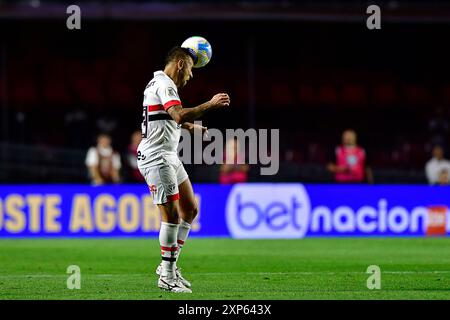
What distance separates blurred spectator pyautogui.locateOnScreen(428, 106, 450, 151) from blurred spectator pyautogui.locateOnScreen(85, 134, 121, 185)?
23.3ft

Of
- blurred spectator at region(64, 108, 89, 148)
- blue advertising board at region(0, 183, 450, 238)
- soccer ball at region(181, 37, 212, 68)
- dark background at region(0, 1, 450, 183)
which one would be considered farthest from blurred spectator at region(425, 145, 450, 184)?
soccer ball at region(181, 37, 212, 68)

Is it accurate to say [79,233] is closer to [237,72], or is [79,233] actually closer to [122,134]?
[122,134]

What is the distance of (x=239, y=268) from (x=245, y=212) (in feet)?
17.4

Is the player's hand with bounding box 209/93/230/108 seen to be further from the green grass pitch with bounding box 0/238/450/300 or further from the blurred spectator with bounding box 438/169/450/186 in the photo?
the blurred spectator with bounding box 438/169/450/186

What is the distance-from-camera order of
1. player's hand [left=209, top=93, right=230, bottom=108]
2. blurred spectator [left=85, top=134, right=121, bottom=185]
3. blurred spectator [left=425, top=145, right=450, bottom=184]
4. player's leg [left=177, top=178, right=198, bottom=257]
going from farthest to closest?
blurred spectator [left=425, top=145, right=450, bottom=184]
blurred spectator [left=85, top=134, right=121, bottom=185]
player's leg [left=177, top=178, right=198, bottom=257]
player's hand [left=209, top=93, right=230, bottom=108]

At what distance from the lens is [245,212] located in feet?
57.8

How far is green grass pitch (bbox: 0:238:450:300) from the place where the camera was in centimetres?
960

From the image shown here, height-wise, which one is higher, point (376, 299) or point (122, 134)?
point (122, 134)

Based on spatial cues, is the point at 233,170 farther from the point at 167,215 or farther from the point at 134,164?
the point at 167,215

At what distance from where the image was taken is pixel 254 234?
57.4 ft

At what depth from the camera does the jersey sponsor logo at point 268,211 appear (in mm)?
17516

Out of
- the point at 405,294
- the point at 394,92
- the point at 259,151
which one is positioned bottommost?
the point at 405,294

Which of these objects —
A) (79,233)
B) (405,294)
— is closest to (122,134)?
(79,233)
